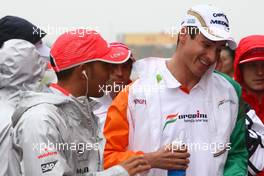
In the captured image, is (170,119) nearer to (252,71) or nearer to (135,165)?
(135,165)

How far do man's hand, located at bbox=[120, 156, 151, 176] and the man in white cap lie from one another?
10.8 inches

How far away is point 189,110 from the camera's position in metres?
3.70

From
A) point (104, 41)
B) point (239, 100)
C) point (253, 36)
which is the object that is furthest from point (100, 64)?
point (253, 36)

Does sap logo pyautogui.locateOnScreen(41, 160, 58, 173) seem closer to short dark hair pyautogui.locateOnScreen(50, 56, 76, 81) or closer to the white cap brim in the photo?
short dark hair pyautogui.locateOnScreen(50, 56, 76, 81)

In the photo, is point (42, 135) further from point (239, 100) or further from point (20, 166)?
point (239, 100)

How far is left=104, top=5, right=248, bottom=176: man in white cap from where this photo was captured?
3.64m

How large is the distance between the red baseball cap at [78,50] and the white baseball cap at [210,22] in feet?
2.00

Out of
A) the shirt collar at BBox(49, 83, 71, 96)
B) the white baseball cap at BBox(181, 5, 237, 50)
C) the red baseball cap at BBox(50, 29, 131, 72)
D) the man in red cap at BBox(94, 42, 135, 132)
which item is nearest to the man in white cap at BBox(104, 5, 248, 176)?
the white baseball cap at BBox(181, 5, 237, 50)

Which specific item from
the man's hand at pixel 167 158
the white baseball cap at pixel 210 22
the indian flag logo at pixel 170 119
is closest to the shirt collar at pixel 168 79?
the indian flag logo at pixel 170 119

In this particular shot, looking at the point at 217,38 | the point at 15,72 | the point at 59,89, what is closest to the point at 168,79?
the point at 217,38

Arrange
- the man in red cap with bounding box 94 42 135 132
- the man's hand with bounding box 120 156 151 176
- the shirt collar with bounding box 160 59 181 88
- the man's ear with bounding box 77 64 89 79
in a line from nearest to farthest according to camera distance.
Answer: the man's hand with bounding box 120 156 151 176, the man's ear with bounding box 77 64 89 79, the shirt collar with bounding box 160 59 181 88, the man in red cap with bounding box 94 42 135 132

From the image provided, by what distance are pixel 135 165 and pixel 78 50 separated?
2.22ft

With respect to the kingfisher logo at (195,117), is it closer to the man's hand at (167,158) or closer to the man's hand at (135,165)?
the man's hand at (167,158)

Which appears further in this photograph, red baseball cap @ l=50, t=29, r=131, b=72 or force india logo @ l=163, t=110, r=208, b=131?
force india logo @ l=163, t=110, r=208, b=131
